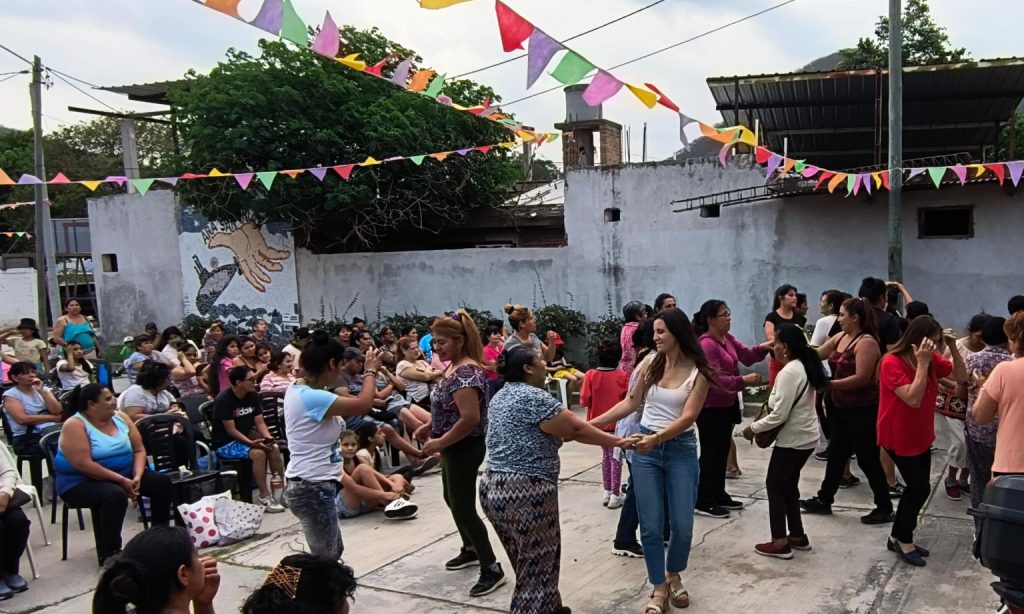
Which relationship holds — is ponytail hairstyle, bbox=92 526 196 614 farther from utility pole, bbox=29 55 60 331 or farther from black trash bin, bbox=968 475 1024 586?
utility pole, bbox=29 55 60 331

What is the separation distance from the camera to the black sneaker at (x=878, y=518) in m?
5.40

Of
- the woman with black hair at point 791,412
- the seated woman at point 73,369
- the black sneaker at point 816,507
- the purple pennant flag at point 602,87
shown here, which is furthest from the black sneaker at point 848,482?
the seated woman at point 73,369

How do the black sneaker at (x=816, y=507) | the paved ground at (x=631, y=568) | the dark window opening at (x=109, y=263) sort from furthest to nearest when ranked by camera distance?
the dark window opening at (x=109, y=263) < the black sneaker at (x=816, y=507) < the paved ground at (x=631, y=568)

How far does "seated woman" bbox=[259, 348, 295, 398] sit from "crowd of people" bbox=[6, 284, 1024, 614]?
782mm

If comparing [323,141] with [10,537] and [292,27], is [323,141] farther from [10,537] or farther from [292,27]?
[10,537]

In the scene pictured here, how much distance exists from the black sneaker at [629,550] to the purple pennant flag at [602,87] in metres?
3.29

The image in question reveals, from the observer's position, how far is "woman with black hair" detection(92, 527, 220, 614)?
6.80 feet

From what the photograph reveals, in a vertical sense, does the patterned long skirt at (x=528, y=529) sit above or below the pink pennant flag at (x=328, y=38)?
below

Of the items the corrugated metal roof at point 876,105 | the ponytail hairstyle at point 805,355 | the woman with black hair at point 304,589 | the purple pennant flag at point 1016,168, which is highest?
the corrugated metal roof at point 876,105

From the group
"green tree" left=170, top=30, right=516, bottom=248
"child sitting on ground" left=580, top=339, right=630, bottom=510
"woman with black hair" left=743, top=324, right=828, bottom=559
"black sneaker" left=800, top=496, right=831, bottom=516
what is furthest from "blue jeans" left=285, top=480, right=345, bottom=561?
"green tree" left=170, top=30, right=516, bottom=248

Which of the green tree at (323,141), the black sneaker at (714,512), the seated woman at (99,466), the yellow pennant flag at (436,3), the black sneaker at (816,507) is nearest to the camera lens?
the yellow pennant flag at (436,3)

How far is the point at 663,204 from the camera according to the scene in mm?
12727

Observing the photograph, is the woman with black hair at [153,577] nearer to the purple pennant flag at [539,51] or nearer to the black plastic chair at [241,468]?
the purple pennant flag at [539,51]

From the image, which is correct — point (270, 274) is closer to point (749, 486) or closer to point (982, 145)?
point (749, 486)
